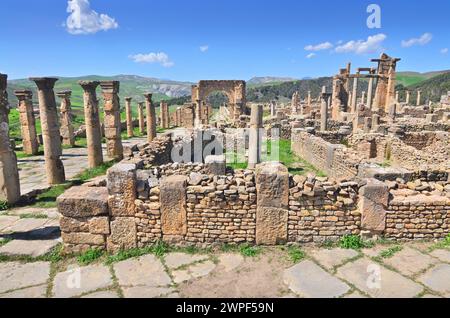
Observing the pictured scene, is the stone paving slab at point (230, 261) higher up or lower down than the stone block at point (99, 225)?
lower down

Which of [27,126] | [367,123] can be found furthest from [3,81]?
[367,123]

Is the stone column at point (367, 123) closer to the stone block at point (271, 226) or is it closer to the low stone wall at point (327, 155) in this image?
the low stone wall at point (327, 155)

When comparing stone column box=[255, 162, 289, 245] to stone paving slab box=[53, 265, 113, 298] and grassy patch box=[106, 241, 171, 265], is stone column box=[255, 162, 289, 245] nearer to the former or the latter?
grassy patch box=[106, 241, 171, 265]

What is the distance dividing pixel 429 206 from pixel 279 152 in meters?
10.0

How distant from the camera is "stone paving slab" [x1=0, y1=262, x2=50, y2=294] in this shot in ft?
14.4

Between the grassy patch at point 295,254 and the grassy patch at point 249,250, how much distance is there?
469mm

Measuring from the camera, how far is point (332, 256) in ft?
15.9

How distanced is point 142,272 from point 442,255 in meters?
4.33

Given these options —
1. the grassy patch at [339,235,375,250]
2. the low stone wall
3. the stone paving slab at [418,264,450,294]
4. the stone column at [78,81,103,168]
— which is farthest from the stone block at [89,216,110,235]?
the stone column at [78,81,103,168]

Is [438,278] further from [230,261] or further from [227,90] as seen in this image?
[227,90]

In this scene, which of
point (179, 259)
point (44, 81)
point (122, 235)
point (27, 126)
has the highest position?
point (44, 81)

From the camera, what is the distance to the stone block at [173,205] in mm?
5082

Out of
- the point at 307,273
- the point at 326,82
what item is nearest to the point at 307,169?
the point at 307,273

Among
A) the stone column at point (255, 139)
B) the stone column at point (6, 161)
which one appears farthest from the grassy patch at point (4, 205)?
the stone column at point (255, 139)
